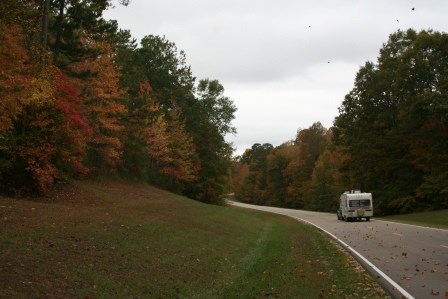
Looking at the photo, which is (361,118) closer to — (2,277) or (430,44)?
(430,44)

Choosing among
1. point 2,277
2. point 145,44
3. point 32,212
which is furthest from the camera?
point 145,44

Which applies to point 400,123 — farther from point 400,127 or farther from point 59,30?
point 59,30

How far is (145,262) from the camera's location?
11812 millimetres

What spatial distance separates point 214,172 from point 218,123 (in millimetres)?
17857

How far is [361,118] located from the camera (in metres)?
55.5

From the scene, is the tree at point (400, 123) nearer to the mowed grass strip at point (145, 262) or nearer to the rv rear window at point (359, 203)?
the rv rear window at point (359, 203)

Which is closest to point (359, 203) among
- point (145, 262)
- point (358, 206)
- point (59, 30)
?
point (358, 206)

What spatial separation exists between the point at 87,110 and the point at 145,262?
18.7m

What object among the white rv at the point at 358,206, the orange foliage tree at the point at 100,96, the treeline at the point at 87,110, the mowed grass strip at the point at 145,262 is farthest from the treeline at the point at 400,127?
the mowed grass strip at the point at 145,262

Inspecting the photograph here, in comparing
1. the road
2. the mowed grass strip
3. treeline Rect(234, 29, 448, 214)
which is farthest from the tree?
the mowed grass strip

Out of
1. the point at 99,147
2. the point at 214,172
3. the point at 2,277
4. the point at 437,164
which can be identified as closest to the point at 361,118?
the point at 437,164

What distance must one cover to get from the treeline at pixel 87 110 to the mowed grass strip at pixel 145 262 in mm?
4078

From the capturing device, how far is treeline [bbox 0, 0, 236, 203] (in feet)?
64.0

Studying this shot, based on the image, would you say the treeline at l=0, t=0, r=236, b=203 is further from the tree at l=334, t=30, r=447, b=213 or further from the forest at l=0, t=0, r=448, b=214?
the tree at l=334, t=30, r=447, b=213
